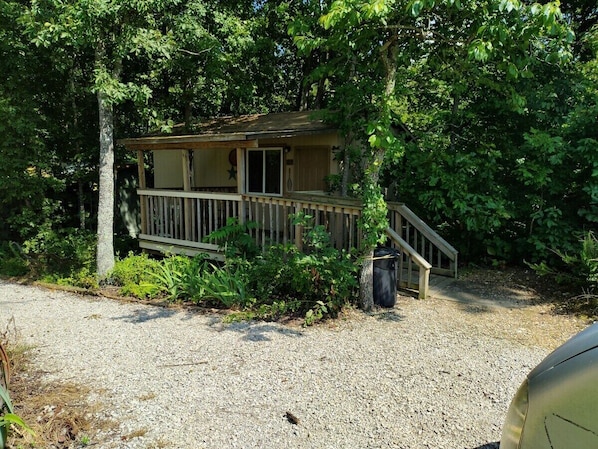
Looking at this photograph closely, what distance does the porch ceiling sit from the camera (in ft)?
26.6

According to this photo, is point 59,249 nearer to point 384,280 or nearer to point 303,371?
point 384,280

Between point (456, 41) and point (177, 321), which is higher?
point (456, 41)

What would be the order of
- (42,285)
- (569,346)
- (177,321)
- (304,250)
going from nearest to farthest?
(569,346), (177,321), (304,250), (42,285)

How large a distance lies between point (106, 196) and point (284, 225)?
3.48 metres

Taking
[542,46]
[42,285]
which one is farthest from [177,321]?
[542,46]

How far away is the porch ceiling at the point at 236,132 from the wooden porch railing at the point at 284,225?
3.15 feet

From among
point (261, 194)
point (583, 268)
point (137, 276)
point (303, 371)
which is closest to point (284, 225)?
point (261, 194)

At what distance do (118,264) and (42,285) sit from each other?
154 cm

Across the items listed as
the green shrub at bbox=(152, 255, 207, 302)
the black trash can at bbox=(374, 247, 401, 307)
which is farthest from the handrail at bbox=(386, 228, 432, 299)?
the green shrub at bbox=(152, 255, 207, 302)

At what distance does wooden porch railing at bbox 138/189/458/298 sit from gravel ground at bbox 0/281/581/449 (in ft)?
3.70

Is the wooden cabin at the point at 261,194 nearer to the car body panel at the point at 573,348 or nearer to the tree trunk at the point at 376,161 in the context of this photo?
the tree trunk at the point at 376,161

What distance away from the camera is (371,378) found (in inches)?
163

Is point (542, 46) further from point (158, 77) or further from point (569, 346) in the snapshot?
point (158, 77)

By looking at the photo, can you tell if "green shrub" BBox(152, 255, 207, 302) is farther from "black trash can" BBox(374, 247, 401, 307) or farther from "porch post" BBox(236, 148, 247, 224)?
"black trash can" BBox(374, 247, 401, 307)
